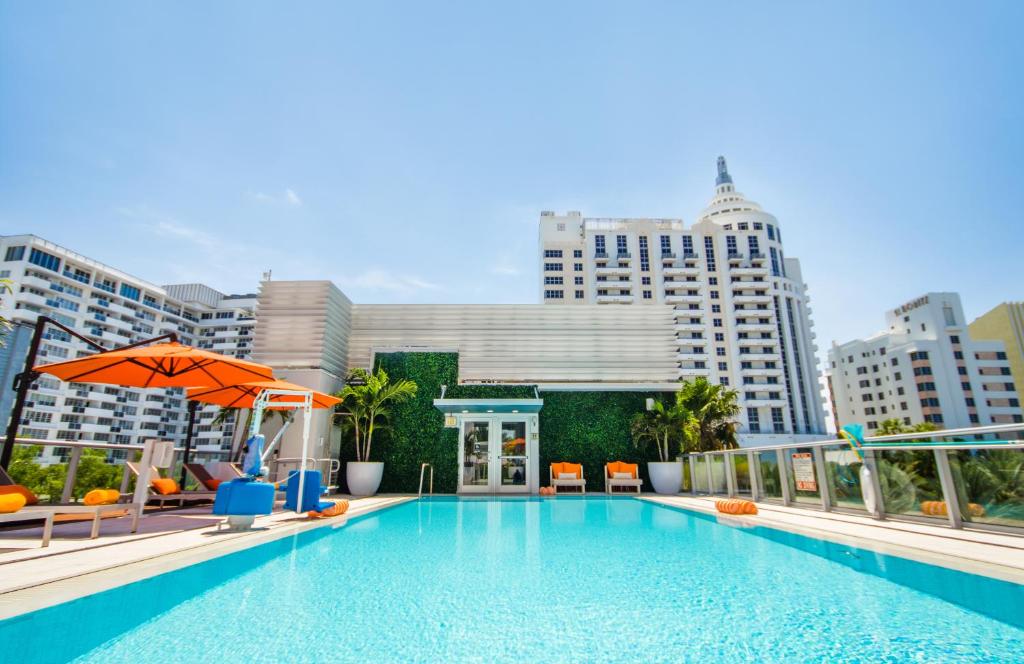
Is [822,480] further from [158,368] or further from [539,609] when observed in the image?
[158,368]

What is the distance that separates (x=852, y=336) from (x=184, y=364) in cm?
9206

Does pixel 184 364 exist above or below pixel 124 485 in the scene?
above

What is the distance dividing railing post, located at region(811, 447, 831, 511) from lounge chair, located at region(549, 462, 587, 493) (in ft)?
22.3

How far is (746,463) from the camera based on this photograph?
35.7ft

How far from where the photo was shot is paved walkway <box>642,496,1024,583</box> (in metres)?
4.05

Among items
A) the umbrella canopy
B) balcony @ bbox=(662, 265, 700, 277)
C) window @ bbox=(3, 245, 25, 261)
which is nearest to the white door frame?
the umbrella canopy

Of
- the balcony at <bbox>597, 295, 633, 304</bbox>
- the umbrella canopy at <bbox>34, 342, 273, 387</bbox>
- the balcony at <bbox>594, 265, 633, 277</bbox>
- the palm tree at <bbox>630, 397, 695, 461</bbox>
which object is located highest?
the balcony at <bbox>594, 265, 633, 277</bbox>

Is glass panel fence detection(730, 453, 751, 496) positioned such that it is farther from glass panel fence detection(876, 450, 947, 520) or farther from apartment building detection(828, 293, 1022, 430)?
apartment building detection(828, 293, 1022, 430)

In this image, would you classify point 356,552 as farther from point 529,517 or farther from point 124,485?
point 124,485

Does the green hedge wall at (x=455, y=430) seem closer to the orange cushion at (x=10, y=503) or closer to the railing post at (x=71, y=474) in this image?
the railing post at (x=71, y=474)

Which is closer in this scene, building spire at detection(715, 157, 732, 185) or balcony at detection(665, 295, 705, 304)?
balcony at detection(665, 295, 705, 304)

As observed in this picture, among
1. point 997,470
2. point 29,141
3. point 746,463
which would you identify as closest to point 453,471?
point 746,463

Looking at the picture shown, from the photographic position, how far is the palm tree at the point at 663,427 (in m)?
14.1

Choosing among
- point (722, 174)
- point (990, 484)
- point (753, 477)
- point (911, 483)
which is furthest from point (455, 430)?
point (722, 174)
